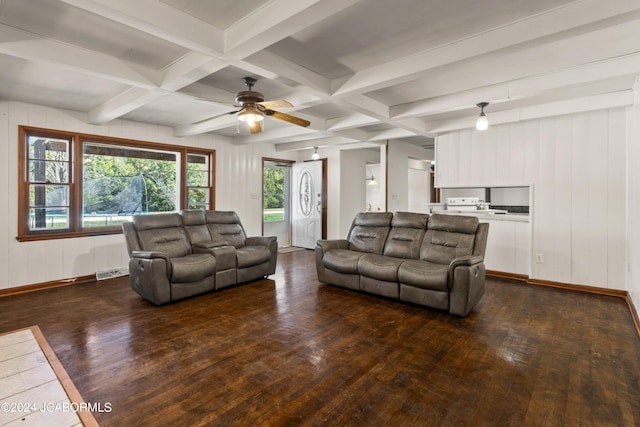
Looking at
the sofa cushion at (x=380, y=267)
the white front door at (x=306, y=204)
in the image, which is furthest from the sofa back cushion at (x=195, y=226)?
the white front door at (x=306, y=204)

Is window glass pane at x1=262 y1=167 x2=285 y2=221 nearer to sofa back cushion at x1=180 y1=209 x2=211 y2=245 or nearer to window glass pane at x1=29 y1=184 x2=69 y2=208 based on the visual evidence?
sofa back cushion at x1=180 y1=209 x2=211 y2=245

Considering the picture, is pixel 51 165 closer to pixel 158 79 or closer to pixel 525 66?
pixel 158 79

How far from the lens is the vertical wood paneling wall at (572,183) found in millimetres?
3998

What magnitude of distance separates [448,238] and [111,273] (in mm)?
4912

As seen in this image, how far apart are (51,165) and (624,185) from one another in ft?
24.9

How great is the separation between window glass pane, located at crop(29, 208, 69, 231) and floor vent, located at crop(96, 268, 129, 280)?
822mm

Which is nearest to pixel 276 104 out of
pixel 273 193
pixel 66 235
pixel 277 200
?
pixel 66 235

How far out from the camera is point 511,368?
7.43ft

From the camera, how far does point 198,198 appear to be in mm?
6086

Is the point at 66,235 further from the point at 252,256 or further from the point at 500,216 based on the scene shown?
the point at 500,216

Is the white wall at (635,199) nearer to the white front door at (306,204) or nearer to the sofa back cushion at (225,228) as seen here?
the sofa back cushion at (225,228)

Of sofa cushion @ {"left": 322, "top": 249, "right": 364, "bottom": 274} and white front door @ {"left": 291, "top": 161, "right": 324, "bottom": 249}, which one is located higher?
white front door @ {"left": 291, "top": 161, "right": 324, "bottom": 249}

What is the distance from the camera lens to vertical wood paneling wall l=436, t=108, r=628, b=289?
4.00m

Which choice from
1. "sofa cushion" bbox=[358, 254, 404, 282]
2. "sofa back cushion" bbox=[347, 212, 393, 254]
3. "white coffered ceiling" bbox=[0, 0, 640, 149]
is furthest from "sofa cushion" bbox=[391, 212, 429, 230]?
"white coffered ceiling" bbox=[0, 0, 640, 149]
